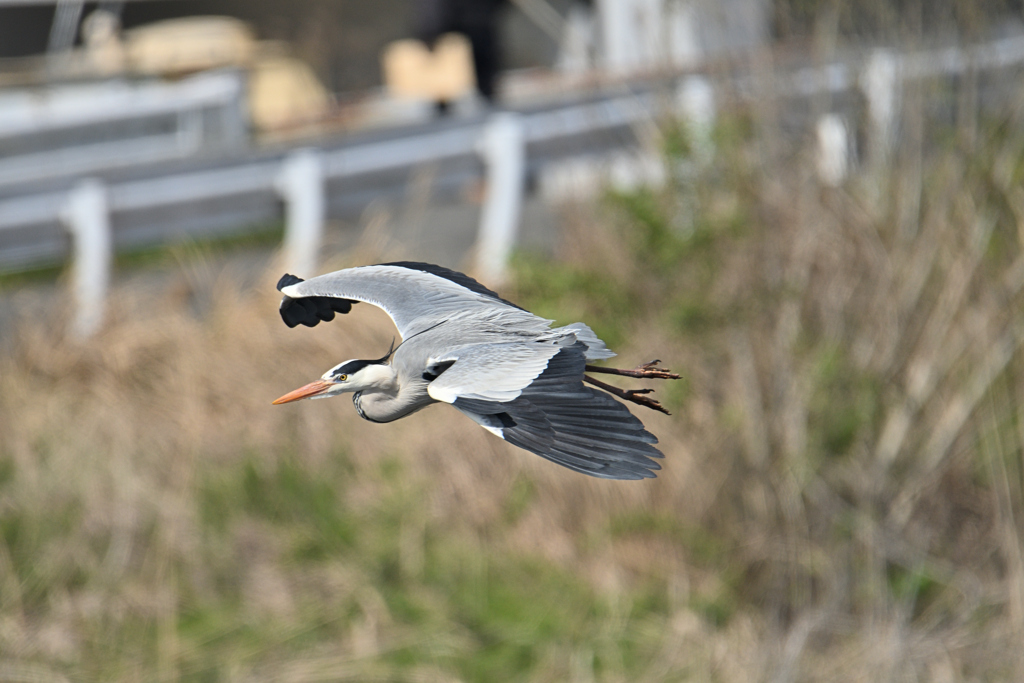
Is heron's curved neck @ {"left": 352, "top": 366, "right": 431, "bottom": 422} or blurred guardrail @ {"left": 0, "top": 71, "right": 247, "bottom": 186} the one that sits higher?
heron's curved neck @ {"left": 352, "top": 366, "right": 431, "bottom": 422}

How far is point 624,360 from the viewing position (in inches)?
315

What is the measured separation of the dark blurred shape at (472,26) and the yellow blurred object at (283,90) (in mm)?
3110

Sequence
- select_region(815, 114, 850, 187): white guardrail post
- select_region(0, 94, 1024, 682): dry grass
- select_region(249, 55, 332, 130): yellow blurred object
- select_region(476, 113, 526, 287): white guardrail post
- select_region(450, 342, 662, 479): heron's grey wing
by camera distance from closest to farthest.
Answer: select_region(450, 342, 662, 479): heron's grey wing → select_region(0, 94, 1024, 682): dry grass → select_region(815, 114, 850, 187): white guardrail post → select_region(476, 113, 526, 287): white guardrail post → select_region(249, 55, 332, 130): yellow blurred object

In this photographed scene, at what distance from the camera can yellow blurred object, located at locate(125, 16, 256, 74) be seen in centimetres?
1491

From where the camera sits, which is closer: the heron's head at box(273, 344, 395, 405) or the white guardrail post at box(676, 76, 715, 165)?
the heron's head at box(273, 344, 395, 405)

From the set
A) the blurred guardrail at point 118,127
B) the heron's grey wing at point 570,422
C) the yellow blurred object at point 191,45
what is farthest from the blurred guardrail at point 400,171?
the yellow blurred object at point 191,45

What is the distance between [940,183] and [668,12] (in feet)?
8.15

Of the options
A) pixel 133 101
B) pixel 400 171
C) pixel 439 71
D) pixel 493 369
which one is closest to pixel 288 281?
pixel 493 369

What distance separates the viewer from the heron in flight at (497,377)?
0.93 m

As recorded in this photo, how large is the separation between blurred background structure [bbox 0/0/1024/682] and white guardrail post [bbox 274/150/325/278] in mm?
42

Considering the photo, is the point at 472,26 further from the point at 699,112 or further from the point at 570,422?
the point at 570,422

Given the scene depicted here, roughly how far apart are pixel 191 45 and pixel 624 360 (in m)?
10.5

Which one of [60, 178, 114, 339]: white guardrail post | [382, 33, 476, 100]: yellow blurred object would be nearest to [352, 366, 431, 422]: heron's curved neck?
[60, 178, 114, 339]: white guardrail post

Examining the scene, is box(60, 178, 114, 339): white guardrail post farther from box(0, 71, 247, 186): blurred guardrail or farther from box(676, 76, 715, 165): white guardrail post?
box(676, 76, 715, 165): white guardrail post
